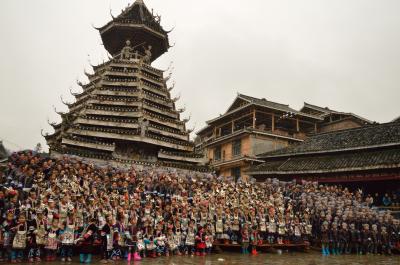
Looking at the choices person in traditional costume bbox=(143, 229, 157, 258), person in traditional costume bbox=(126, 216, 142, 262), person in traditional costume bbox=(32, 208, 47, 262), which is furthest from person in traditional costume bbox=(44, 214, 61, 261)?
person in traditional costume bbox=(143, 229, 157, 258)

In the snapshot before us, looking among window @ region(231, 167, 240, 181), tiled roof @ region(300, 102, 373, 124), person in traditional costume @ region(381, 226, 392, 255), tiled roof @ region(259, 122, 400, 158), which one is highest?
tiled roof @ region(300, 102, 373, 124)

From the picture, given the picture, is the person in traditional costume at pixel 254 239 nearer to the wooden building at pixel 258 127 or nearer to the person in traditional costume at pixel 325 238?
the person in traditional costume at pixel 325 238

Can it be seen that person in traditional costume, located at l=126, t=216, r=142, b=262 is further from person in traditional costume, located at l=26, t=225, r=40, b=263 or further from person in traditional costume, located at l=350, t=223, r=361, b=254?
person in traditional costume, located at l=350, t=223, r=361, b=254

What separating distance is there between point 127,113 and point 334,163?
55.0ft

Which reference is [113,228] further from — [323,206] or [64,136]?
[64,136]

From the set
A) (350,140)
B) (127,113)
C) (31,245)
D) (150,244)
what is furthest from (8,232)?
(350,140)

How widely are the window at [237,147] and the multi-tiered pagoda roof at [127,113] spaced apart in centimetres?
1158

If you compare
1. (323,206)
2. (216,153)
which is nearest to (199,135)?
(216,153)

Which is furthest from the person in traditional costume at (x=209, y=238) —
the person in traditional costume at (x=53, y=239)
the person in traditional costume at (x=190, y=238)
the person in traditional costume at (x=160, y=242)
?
the person in traditional costume at (x=53, y=239)

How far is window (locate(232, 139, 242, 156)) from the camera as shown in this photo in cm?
3909

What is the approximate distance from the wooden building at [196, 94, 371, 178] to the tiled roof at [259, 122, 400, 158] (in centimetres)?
351

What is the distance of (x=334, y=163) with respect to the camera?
27109 millimetres

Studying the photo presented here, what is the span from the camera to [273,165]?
31469 mm

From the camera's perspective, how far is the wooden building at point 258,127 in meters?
37.5
